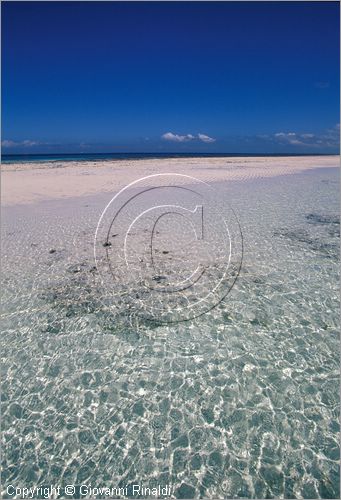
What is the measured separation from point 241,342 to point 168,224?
1087 cm

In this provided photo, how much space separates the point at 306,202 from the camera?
909 inches

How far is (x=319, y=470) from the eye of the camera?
16.6ft

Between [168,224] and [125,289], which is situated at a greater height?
[168,224]

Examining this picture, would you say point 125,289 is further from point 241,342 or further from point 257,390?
point 257,390

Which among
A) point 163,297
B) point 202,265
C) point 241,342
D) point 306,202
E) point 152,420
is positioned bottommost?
point 152,420

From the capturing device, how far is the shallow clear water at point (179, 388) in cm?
512

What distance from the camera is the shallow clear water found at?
16.8ft

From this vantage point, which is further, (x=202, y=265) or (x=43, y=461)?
(x=202, y=265)

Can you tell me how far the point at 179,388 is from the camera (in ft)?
21.6

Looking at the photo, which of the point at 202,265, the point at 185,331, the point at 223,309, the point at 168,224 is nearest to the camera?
the point at 185,331

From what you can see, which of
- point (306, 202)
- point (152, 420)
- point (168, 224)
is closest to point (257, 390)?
point (152, 420)

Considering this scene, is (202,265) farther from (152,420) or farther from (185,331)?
(152,420)

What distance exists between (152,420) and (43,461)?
82.1 inches

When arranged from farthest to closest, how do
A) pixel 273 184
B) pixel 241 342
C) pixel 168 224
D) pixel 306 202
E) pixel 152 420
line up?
1. pixel 273 184
2. pixel 306 202
3. pixel 168 224
4. pixel 241 342
5. pixel 152 420
